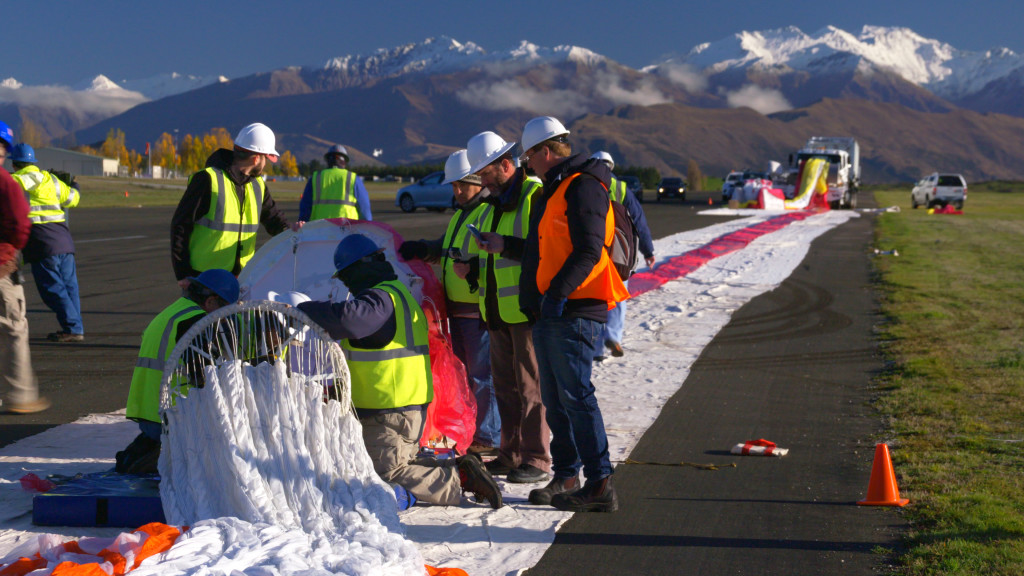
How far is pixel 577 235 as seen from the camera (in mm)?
5008

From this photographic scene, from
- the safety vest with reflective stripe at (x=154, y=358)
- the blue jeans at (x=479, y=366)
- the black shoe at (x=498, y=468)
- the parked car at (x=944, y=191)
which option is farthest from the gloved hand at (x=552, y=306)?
the parked car at (x=944, y=191)

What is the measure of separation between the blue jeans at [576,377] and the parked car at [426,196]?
3123 cm

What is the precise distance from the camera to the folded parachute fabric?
6457mm

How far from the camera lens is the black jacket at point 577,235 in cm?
498

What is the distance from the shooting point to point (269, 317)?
4.93 meters

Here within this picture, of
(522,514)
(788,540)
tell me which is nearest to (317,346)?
(522,514)

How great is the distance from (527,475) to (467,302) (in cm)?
113

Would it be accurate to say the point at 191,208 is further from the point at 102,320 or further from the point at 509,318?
the point at 102,320

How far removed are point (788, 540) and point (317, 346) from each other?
2.48m

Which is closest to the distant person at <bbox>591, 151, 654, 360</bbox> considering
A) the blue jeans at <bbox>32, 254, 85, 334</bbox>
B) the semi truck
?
the blue jeans at <bbox>32, 254, 85, 334</bbox>

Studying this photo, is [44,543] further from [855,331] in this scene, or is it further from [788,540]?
[855,331]

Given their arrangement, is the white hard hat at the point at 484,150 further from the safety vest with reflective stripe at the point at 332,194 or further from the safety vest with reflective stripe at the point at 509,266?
the safety vest with reflective stripe at the point at 332,194

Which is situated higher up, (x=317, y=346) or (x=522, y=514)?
(x=317, y=346)

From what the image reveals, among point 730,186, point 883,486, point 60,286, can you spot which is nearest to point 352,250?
point 883,486
